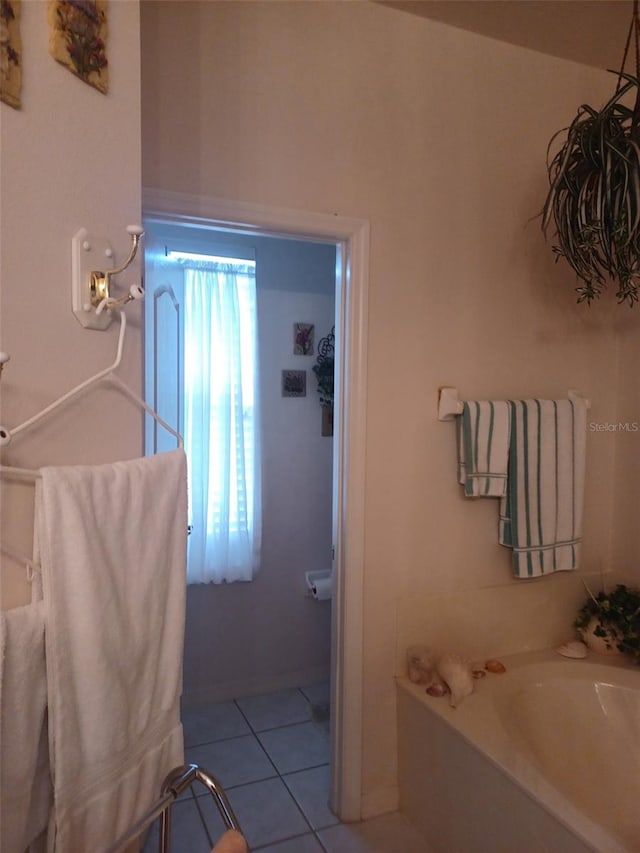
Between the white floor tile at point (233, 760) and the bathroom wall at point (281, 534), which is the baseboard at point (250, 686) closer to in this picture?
the bathroom wall at point (281, 534)

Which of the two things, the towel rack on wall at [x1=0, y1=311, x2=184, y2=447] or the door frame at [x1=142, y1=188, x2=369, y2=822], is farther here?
the door frame at [x1=142, y1=188, x2=369, y2=822]

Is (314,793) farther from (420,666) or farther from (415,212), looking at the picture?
(415,212)

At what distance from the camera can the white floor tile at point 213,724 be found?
8.02ft

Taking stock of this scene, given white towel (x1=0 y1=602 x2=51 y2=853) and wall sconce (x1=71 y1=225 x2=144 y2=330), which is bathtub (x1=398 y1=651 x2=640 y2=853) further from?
wall sconce (x1=71 y1=225 x2=144 y2=330)

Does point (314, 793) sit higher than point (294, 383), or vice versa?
point (294, 383)

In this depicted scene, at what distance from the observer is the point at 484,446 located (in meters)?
1.94

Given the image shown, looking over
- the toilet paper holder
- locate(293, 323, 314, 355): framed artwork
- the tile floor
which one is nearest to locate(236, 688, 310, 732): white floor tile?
the tile floor

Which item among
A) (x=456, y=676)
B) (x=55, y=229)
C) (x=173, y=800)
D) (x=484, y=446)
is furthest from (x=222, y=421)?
(x=173, y=800)

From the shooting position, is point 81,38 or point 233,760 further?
point 233,760

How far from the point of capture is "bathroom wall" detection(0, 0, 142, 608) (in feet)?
2.93

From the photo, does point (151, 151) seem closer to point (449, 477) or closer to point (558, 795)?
point (449, 477)

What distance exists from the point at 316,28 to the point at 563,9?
809 mm

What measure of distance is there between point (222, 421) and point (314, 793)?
60.0 inches

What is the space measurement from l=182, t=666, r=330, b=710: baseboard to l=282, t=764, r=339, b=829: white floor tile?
67cm
